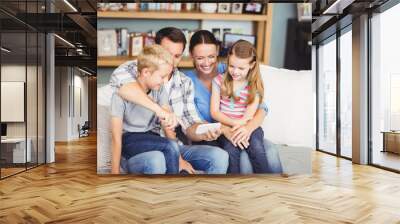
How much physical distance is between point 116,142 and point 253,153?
213 centimetres

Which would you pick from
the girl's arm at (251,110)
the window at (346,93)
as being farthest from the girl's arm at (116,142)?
the window at (346,93)

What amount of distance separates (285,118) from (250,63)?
1.03 m

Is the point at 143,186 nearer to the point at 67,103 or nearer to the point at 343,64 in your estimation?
the point at 343,64

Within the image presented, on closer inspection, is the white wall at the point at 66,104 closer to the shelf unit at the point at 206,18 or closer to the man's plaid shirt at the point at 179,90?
the shelf unit at the point at 206,18

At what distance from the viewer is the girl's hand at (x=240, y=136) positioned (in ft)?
21.1

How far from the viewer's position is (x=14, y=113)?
265 inches

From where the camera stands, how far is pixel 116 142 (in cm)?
643

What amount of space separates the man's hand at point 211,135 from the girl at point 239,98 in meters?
0.10

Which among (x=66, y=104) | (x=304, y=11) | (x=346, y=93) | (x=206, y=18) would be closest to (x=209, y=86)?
(x=206, y=18)

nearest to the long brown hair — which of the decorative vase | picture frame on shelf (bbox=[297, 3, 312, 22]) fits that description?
the decorative vase

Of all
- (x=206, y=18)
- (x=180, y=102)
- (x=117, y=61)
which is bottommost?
(x=180, y=102)

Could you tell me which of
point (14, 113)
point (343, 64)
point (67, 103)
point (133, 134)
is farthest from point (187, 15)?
point (67, 103)

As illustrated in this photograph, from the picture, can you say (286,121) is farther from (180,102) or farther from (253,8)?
(253,8)

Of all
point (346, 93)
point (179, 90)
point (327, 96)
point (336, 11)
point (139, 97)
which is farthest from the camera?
point (327, 96)
